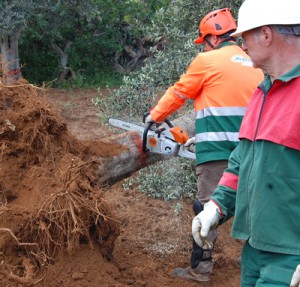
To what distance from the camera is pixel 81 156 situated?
432cm

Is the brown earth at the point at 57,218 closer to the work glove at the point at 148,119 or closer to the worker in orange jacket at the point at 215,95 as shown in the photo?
the work glove at the point at 148,119

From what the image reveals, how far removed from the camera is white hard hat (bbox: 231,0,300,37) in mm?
2330

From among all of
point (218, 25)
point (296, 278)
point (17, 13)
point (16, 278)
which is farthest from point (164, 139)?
point (17, 13)

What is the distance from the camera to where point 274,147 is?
2379 mm

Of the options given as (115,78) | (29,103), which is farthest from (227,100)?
(115,78)

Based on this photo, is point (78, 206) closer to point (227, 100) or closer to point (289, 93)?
point (227, 100)

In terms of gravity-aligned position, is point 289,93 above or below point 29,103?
above

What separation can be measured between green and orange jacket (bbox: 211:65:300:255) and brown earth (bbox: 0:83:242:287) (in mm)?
1465

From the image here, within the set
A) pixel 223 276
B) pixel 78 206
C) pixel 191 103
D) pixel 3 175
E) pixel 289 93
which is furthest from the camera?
pixel 191 103

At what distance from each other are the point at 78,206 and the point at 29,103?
0.99 meters

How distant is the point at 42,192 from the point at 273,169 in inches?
79.2

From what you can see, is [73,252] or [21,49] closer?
[73,252]

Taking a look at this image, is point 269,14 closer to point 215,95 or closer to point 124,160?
point 215,95

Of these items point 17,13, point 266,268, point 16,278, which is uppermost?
point 17,13
